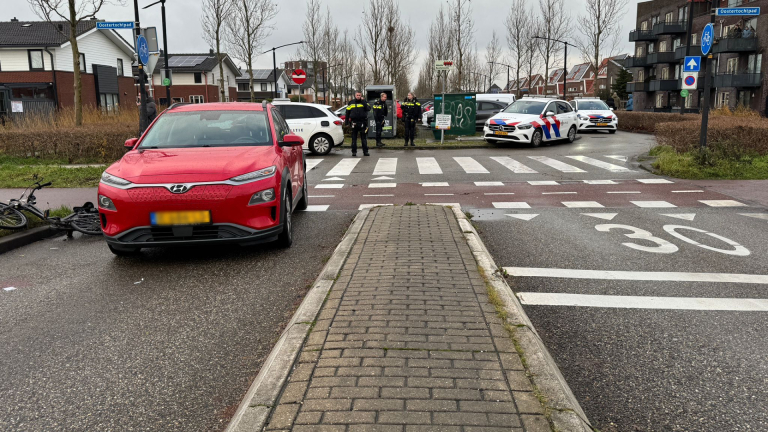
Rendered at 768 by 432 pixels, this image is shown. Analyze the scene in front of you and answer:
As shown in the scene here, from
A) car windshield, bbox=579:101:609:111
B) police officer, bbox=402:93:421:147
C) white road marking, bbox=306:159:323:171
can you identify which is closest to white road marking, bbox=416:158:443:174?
white road marking, bbox=306:159:323:171

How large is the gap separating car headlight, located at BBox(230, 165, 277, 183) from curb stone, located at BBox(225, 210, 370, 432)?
1.45 metres

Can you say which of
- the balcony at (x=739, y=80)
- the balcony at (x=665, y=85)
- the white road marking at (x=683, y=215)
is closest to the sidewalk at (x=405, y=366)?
the white road marking at (x=683, y=215)

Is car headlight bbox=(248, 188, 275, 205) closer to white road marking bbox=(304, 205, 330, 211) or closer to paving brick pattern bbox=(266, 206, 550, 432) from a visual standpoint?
paving brick pattern bbox=(266, 206, 550, 432)

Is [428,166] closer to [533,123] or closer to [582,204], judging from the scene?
[582,204]

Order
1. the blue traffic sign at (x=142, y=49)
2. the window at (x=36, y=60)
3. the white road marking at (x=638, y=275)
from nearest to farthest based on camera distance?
the white road marking at (x=638, y=275), the blue traffic sign at (x=142, y=49), the window at (x=36, y=60)

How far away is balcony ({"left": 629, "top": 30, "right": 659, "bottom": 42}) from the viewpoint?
6357cm

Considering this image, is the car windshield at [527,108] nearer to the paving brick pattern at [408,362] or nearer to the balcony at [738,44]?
the paving brick pattern at [408,362]

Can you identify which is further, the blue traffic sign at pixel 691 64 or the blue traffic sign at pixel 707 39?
the blue traffic sign at pixel 691 64

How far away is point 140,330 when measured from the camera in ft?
14.1

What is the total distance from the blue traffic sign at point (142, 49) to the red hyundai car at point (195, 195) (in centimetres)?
791

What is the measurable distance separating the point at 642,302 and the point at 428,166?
10550 millimetres

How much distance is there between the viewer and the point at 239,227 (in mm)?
5879

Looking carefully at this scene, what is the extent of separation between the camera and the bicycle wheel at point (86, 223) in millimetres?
7488

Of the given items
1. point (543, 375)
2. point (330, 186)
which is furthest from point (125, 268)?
point (330, 186)
